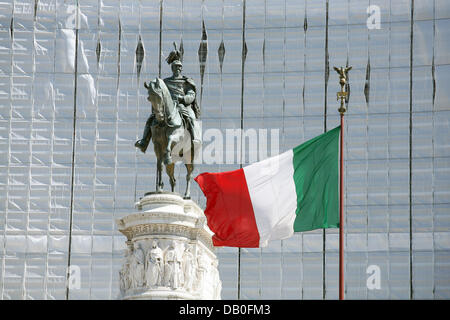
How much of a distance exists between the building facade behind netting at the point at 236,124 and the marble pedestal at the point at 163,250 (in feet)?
57.4

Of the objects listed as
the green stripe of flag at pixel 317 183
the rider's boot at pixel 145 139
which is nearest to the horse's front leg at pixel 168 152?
the rider's boot at pixel 145 139

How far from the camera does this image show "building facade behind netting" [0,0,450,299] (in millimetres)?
40688

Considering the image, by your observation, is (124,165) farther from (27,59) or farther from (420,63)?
(420,63)

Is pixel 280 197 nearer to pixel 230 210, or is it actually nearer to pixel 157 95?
pixel 230 210

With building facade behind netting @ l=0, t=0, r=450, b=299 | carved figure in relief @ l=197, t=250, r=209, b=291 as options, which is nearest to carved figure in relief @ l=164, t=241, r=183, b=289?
carved figure in relief @ l=197, t=250, r=209, b=291

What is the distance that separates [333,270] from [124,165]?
28.4 ft

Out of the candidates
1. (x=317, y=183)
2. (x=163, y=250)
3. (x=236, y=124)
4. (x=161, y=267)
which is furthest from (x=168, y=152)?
(x=236, y=124)

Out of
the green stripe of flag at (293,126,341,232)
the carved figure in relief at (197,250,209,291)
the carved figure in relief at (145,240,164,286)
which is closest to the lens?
the green stripe of flag at (293,126,341,232)

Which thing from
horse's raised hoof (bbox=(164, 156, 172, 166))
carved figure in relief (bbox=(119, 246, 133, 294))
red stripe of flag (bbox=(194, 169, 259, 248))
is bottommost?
carved figure in relief (bbox=(119, 246, 133, 294))

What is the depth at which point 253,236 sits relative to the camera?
757 inches

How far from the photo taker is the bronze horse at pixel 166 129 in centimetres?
2356

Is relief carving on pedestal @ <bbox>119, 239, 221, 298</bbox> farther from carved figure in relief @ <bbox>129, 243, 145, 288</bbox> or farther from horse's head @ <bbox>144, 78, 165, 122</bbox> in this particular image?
horse's head @ <bbox>144, 78, 165, 122</bbox>

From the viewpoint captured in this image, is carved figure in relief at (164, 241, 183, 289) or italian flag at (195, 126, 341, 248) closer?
italian flag at (195, 126, 341, 248)

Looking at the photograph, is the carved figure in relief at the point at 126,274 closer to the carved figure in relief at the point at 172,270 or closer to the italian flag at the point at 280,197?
the carved figure in relief at the point at 172,270
